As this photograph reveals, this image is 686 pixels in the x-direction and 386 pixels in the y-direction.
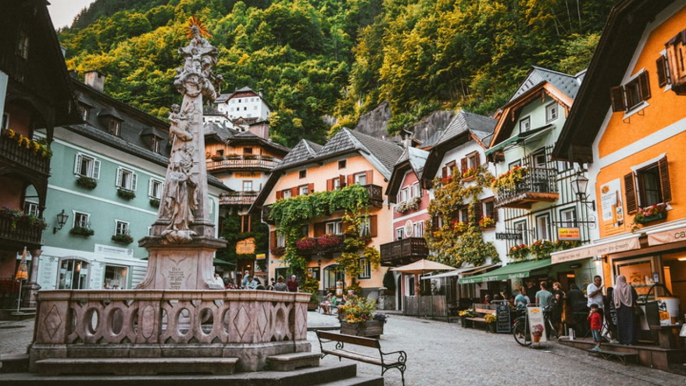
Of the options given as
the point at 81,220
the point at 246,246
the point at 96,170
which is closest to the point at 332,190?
the point at 246,246

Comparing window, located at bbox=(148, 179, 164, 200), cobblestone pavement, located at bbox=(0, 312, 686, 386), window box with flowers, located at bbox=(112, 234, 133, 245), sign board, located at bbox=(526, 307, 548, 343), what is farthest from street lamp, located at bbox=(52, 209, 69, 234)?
sign board, located at bbox=(526, 307, 548, 343)

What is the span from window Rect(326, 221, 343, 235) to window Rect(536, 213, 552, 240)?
64.8 ft

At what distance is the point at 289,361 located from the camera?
8.24 meters

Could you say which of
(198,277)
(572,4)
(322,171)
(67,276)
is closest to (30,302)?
(67,276)

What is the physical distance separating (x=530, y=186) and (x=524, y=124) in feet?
14.1

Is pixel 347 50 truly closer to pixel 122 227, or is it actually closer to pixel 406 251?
pixel 406 251

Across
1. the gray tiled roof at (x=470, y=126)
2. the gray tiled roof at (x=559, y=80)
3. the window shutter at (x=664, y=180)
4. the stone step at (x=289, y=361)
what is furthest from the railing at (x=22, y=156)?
the window shutter at (x=664, y=180)

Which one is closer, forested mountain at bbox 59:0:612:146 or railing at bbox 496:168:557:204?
railing at bbox 496:168:557:204

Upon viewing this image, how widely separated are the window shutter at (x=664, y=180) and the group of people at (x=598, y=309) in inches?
120

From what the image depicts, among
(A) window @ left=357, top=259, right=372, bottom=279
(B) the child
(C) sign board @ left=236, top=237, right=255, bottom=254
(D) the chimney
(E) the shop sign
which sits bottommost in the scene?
(B) the child

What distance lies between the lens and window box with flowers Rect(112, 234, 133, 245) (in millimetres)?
30734

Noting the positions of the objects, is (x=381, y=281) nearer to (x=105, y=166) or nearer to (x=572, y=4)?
(x=105, y=166)

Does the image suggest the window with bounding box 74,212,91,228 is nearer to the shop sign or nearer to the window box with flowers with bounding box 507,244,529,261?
the window box with flowers with bounding box 507,244,529,261

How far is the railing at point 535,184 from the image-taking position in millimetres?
24375
